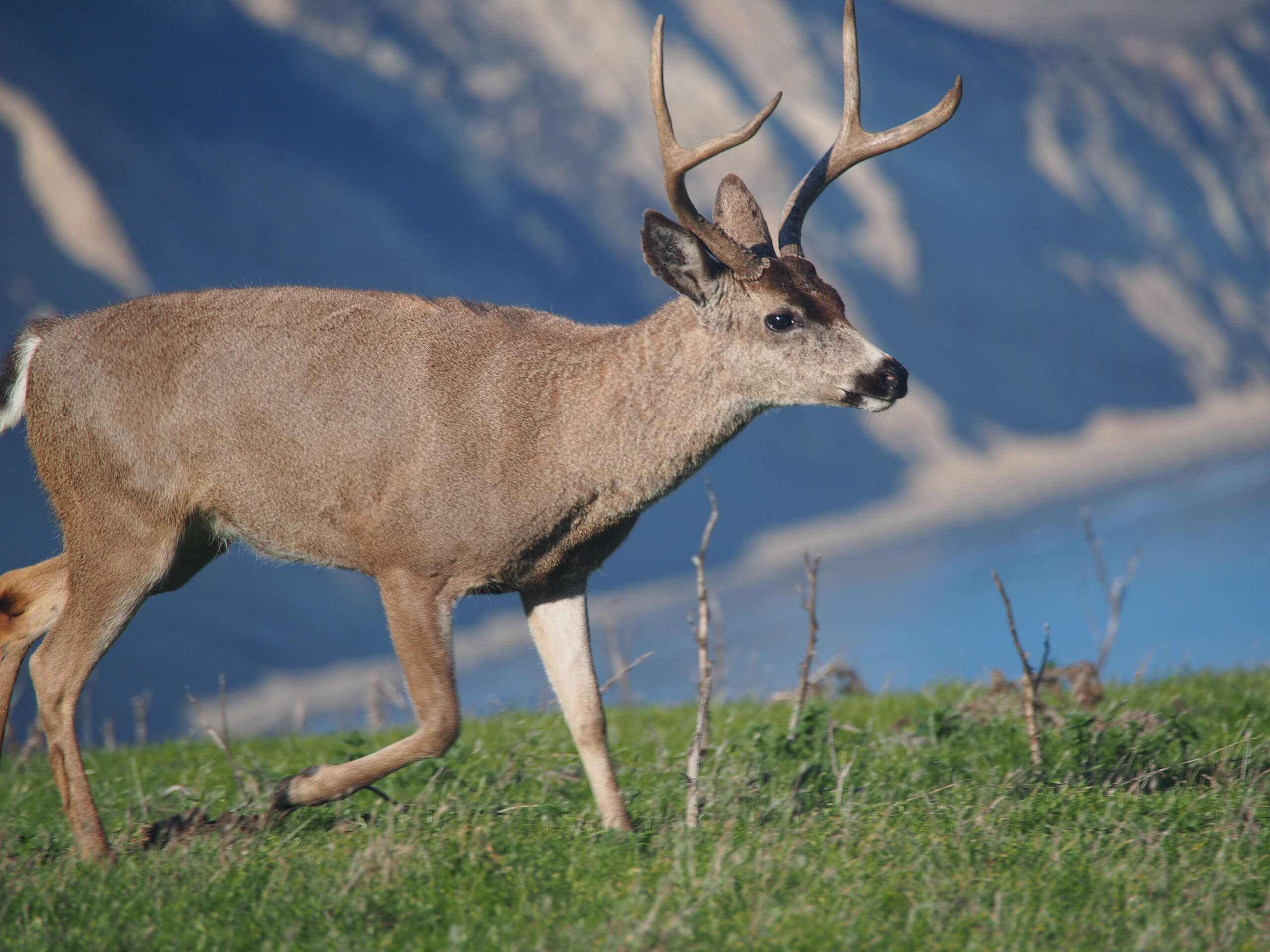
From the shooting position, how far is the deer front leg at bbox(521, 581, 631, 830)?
505 cm

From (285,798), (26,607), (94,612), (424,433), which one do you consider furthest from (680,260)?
(26,607)

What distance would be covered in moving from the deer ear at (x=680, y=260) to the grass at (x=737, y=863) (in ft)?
6.33

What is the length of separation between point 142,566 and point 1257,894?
4142mm

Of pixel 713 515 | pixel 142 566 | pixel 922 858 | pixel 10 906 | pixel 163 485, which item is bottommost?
pixel 10 906

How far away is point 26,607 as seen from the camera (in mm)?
5477

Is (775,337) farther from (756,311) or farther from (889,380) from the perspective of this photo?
(889,380)

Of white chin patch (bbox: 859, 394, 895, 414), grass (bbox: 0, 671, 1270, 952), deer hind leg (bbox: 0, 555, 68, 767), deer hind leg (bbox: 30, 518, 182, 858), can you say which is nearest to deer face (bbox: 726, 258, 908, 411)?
white chin patch (bbox: 859, 394, 895, 414)

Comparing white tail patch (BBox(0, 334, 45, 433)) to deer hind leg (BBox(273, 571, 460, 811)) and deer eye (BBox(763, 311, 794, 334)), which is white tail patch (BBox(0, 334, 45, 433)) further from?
deer eye (BBox(763, 311, 794, 334))

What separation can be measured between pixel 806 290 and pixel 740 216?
61 centimetres

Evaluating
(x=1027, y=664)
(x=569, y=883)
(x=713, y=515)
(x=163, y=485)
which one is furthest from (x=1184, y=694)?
(x=163, y=485)

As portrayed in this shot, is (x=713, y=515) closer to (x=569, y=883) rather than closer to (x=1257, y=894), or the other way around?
(x=569, y=883)

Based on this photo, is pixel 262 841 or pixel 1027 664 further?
pixel 1027 664

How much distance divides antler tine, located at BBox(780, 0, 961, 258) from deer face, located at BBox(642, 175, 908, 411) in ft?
1.32

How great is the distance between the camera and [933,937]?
3.26m
